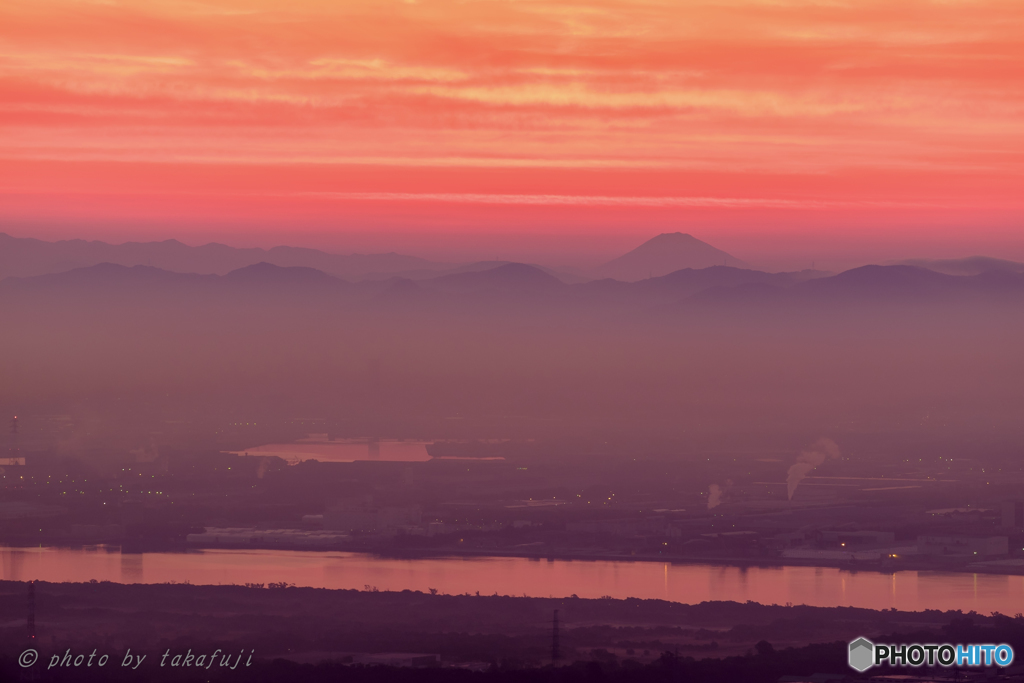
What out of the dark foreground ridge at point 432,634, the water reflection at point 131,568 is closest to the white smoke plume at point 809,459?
the water reflection at point 131,568

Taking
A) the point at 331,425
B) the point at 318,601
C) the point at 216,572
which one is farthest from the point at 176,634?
the point at 331,425

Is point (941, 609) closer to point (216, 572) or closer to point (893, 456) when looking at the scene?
point (216, 572)

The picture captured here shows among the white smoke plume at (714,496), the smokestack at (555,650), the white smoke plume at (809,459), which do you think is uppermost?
the white smoke plume at (809,459)

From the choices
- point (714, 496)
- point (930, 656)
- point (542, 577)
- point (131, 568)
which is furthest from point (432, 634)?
point (714, 496)

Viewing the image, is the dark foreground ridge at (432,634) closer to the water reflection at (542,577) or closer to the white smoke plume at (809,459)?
the water reflection at (542,577)

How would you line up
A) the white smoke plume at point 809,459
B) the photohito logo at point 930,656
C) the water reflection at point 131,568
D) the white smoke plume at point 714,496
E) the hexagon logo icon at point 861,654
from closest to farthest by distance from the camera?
the photohito logo at point 930,656 < the hexagon logo icon at point 861,654 < the water reflection at point 131,568 < the white smoke plume at point 714,496 < the white smoke plume at point 809,459

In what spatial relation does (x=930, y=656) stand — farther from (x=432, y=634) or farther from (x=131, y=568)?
(x=131, y=568)

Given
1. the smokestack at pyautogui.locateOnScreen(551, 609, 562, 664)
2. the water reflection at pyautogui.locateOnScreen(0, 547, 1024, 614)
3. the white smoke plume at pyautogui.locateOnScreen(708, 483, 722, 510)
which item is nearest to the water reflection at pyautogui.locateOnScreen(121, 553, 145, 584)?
the water reflection at pyautogui.locateOnScreen(0, 547, 1024, 614)
